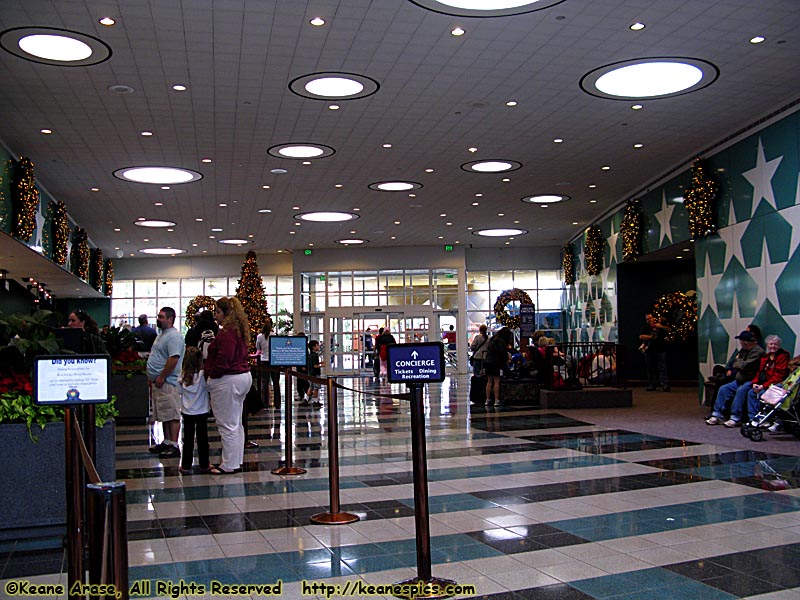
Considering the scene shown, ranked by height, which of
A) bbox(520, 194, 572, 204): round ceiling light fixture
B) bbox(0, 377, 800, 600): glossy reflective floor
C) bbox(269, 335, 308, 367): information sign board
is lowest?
bbox(0, 377, 800, 600): glossy reflective floor

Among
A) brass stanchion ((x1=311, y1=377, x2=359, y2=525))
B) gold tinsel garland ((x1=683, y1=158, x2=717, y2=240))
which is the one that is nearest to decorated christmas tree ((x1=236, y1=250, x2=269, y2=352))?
gold tinsel garland ((x1=683, y1=158, x2=717, y2=240))

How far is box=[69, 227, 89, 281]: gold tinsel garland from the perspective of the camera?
21812 millimetres

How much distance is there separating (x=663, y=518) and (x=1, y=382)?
431cm

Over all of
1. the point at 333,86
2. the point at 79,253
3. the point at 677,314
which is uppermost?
the point at 333,86

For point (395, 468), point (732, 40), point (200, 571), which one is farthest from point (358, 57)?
point (200, 571)

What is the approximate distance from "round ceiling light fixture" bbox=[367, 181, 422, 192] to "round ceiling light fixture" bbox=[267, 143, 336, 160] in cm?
304

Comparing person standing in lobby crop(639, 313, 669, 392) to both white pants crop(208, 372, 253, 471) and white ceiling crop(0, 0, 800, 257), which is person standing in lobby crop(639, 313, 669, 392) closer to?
white ceiling crop(0, 0, 800, 257)

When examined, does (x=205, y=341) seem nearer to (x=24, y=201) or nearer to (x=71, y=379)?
(x=71, y=379)

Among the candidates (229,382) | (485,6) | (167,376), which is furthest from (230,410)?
(485,6)

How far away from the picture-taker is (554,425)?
10898mm

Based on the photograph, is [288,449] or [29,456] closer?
[29,456]

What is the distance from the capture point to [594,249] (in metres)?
22.1

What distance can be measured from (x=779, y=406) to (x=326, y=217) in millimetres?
15391

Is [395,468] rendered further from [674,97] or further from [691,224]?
[691,224]
